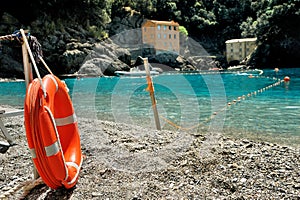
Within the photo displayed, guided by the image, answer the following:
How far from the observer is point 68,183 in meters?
3.27

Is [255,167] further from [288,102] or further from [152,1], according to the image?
[152,1]

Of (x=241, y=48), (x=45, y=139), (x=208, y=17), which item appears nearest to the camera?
(x=45, y=139)

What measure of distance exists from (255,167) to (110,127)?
355cm

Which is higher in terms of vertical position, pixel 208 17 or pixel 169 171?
pixel 208 17

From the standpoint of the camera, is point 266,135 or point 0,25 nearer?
point 266,135

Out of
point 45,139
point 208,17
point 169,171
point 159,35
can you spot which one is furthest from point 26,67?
point 208,17

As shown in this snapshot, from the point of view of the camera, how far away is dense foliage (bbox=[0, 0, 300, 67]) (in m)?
35.0

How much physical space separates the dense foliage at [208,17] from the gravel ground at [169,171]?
107 ft

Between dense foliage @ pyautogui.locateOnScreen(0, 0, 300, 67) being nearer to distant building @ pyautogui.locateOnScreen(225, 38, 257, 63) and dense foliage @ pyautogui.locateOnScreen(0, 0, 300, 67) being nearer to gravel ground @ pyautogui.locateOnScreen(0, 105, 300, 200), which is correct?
distant building @ pyautogui.locateOnScreen(225, 38, 257, 63)

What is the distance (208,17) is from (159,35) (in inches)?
857

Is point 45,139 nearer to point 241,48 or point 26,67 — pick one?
point 26,67

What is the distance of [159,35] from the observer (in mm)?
52562

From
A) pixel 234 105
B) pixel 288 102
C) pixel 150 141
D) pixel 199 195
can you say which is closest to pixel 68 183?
pixel 199 195

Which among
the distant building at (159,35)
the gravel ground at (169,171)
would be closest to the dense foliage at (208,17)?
the distant building at (159,35)
